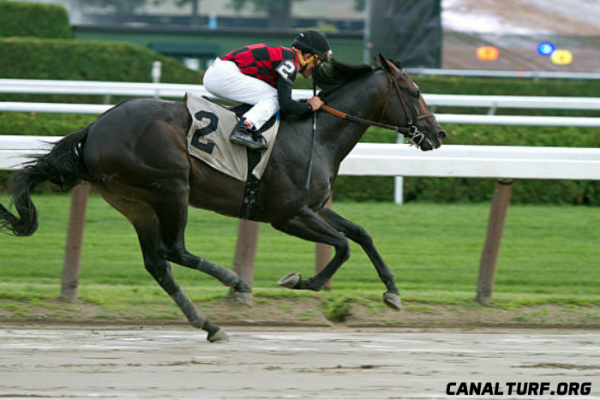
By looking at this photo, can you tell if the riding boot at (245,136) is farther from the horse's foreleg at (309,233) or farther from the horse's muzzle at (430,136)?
the horse's muzzle at (430,136)

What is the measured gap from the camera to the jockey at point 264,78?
16.0 feet

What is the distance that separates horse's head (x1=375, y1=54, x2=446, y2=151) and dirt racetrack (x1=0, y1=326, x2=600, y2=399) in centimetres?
107

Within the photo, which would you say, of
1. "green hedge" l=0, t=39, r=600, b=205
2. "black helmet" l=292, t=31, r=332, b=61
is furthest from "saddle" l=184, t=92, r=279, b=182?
"green hedge" l=0, t=39, r=600, b=205

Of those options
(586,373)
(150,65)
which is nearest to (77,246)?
(586,373)

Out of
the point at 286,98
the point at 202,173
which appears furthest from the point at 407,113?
the point at 202,173

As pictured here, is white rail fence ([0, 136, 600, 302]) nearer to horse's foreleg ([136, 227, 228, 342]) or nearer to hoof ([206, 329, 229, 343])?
horse's foreleg ([136, 227, 228, 342])

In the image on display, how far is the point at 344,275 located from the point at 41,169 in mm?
2524

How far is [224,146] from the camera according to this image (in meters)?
4.79

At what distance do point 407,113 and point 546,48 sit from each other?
26.2 ft

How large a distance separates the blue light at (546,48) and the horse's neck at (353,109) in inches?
312

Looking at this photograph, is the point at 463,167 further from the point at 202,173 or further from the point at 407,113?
the point at 202,173

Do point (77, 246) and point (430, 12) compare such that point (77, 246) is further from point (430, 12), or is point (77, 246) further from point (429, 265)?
point (430, 12)

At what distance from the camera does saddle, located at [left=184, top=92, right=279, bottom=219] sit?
4742 millimetres

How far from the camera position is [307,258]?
22.9ft
